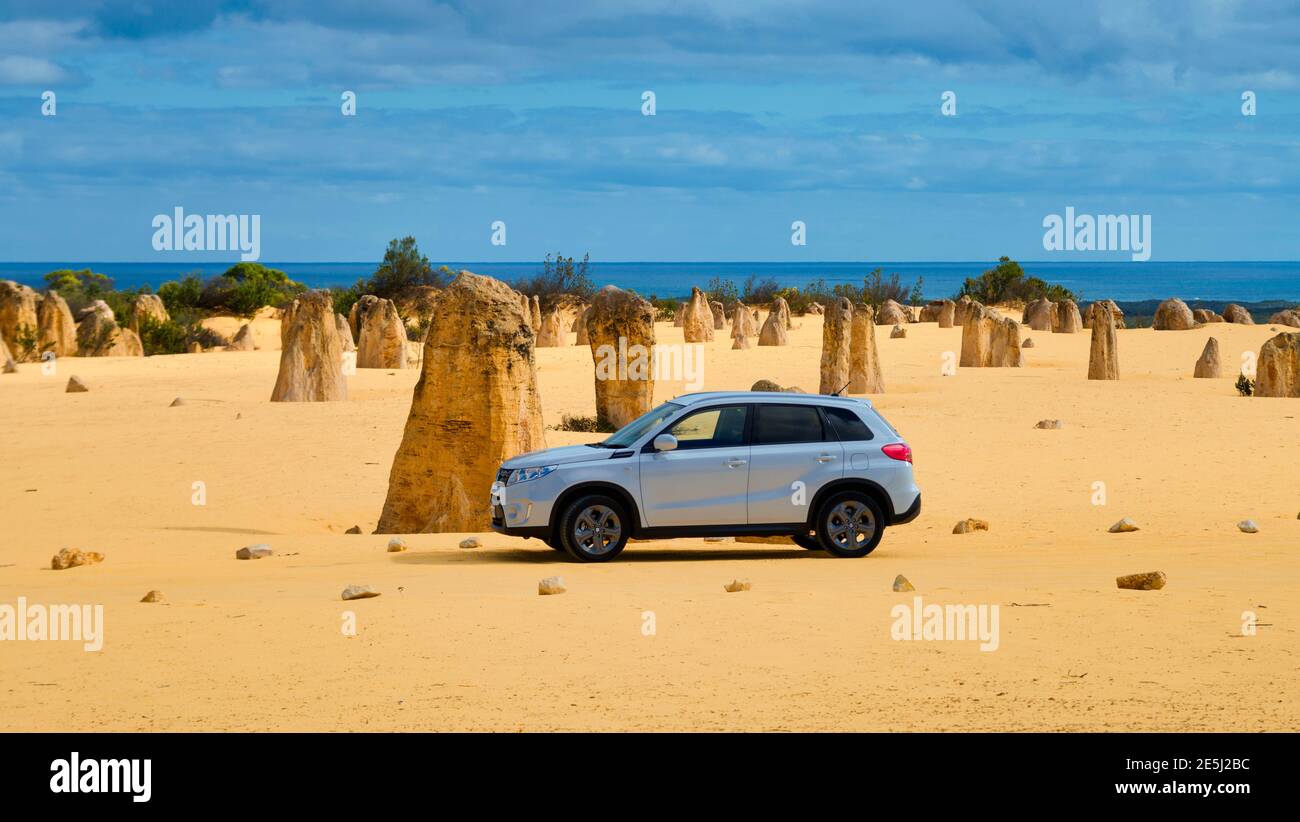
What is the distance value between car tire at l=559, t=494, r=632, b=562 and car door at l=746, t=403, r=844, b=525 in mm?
1064

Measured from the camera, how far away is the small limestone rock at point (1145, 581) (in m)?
10.0

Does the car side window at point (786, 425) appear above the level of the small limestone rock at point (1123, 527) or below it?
above

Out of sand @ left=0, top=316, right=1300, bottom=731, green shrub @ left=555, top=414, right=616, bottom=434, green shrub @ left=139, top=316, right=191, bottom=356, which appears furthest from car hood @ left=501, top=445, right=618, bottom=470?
green shrub @ left=139, top=316, right=191, bottom=356

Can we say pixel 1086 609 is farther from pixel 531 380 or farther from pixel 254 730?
pixel 531 380

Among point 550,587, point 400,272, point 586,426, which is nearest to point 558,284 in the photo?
point 400,272

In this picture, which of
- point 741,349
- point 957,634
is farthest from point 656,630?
point 741,349

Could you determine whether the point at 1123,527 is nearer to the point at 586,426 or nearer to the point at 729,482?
the point at 729,482

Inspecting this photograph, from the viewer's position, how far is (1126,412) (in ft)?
82.5

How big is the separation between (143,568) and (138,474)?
275 inches

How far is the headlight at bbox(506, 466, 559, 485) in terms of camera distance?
12.0 metres

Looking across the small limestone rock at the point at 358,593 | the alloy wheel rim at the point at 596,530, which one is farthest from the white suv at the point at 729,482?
the small limestone rock at the point at 358,593

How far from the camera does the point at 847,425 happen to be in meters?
12.5

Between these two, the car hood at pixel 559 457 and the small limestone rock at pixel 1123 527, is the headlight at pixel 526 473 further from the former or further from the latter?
the small limestone rock at pixel 1123 527

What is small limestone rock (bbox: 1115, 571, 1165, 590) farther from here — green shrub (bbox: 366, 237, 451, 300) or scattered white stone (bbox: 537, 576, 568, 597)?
green shrub (bbox: 366, 237, 451, 300)
